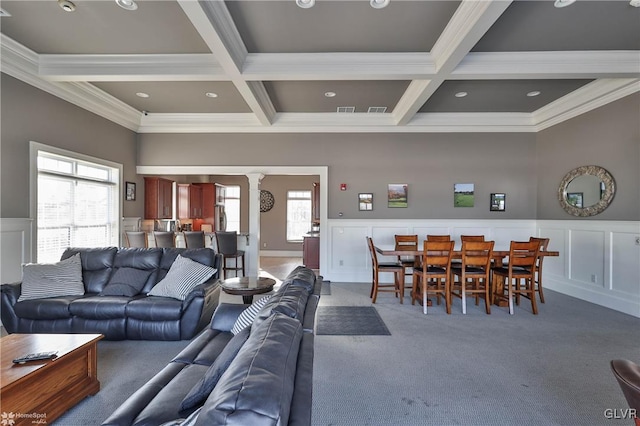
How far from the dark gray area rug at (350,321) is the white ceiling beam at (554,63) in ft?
10.5

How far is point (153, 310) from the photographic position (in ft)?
9.90

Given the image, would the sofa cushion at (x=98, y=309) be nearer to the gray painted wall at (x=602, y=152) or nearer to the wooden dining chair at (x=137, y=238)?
the wooden dining chair at (x=137, y=238)

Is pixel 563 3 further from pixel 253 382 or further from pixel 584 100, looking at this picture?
pixel 253 382

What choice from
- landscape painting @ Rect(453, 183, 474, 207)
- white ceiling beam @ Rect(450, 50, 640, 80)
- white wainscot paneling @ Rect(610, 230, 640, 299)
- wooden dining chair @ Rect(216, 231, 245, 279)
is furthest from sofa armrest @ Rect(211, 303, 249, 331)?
white wainscot paneling @ Rect(610, 230, 640, 299)

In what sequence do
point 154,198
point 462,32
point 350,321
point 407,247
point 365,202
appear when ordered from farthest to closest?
1. point 154,198
2. point 365,202
3. point 407,247
4. point 350,321
5. point 462,32

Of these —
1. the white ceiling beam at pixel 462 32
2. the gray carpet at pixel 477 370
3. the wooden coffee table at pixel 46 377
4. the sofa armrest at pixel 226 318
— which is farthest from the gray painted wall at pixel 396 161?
the wooden coffee table at pixel 46 377

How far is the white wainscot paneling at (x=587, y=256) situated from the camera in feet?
14.7

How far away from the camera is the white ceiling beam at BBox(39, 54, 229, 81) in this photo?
3727 millimetres

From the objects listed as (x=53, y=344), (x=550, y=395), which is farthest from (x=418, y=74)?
(x=53, y=344)

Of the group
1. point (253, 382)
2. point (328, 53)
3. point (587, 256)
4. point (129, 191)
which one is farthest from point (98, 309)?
point (587, 256)

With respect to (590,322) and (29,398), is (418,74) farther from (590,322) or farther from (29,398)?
(29,398)

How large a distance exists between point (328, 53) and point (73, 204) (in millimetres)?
4405

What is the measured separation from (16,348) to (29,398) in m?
0.48

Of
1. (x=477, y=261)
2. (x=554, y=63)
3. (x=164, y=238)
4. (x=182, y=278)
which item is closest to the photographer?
(x=182, y=278)
